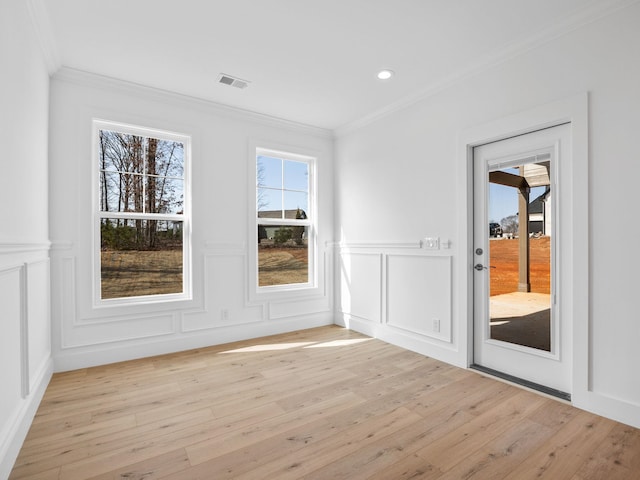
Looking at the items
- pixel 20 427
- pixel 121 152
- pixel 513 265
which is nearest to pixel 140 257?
pixel 121 152

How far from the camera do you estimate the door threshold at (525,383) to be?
2.46 m

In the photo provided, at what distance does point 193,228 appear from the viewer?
368 centimetres

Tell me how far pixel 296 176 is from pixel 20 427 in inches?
139

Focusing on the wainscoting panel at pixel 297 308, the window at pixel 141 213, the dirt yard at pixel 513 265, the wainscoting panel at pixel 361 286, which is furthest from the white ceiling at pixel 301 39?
the wainscoting panel at pixel 297 308

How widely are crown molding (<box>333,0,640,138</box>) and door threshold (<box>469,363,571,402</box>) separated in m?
2.54

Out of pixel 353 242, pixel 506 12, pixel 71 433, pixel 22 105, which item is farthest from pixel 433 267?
pixel 22 105

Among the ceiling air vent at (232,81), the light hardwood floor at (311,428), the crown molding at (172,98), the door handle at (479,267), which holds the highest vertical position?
the ceiling air vent at (232,81)

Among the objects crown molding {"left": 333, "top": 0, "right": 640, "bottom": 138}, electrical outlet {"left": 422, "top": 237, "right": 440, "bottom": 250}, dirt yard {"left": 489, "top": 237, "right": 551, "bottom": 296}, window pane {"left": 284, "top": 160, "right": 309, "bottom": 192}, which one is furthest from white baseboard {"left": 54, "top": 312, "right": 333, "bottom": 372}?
crown molding {"left": 333, "top": 0, "right": 640, "bottom": 138}

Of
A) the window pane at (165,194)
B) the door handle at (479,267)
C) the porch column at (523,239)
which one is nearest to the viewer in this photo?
the porch column at (523,239)

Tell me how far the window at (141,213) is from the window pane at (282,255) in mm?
923

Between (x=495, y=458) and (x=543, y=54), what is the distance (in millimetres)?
2715

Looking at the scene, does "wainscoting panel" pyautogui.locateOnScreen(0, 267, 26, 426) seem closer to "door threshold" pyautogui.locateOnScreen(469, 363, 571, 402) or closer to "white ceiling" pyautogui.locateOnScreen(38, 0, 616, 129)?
"white ceiling" pyautogui.locateOnScreen(38, 0, 616, 129)

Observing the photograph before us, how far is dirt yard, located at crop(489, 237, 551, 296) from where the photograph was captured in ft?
8.67

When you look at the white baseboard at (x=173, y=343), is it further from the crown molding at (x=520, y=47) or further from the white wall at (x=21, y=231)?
the crown molding at (x=520, y=47)
